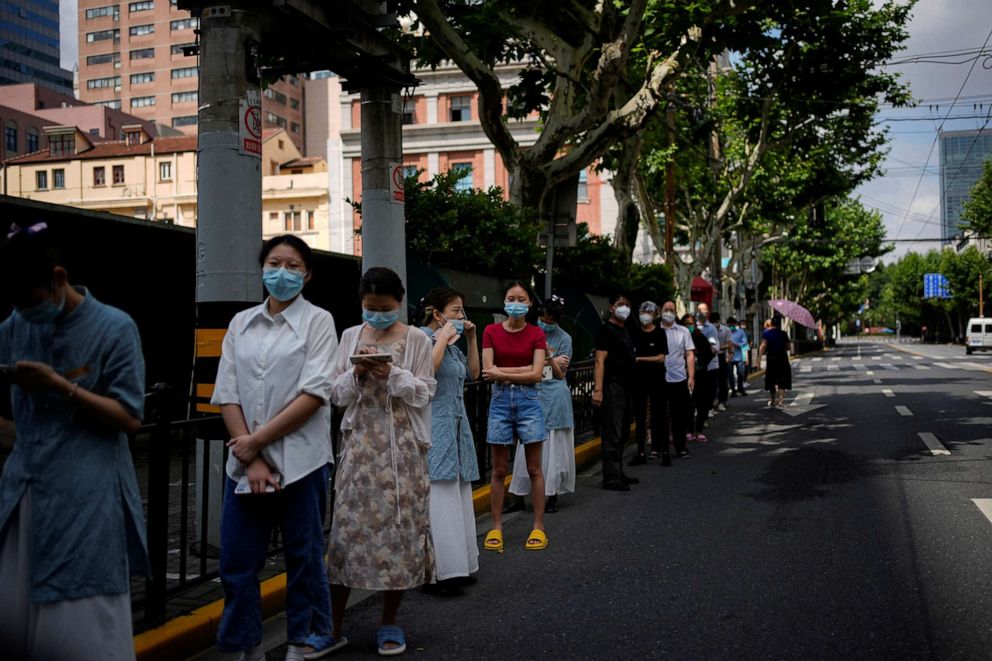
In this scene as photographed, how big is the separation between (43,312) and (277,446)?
121cm

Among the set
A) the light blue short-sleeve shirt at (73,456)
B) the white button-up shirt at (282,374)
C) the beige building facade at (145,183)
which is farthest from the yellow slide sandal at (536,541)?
the beige building facade at (145,183)

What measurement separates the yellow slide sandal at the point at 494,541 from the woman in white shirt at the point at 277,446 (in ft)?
8.80

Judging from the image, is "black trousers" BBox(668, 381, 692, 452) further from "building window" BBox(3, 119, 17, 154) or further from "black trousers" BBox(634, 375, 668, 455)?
"building window" BBox(3, 119, 17, 154)

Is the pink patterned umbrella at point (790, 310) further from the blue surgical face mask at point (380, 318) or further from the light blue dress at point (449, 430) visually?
the blue surgical face mask at point (380, 318)

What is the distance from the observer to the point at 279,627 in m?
4.92

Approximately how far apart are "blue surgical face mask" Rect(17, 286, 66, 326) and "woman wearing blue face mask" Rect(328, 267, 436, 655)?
1.61m

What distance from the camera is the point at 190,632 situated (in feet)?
14.6

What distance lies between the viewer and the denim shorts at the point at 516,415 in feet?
22.1

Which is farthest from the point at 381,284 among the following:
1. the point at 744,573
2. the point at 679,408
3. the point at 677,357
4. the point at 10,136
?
the point at 10,136

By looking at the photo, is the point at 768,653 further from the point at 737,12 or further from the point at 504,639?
the point at 737,12

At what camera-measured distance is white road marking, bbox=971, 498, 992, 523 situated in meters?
7.22

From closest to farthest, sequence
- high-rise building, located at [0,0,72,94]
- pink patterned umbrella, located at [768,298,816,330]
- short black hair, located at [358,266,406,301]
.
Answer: short black hair, located at [358,266,406,301] → pink patterned umbrella, located at [768,298,816,330] → high-rise building, located at [0,0,72,94]

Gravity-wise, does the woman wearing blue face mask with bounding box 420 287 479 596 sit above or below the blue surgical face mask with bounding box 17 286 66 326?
below

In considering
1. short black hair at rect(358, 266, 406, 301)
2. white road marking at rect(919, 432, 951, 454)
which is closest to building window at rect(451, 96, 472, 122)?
white road marking at rect(919, 432, 951, 454)
